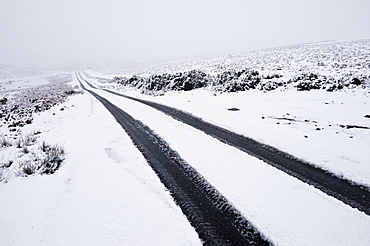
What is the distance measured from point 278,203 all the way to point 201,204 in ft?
3.48

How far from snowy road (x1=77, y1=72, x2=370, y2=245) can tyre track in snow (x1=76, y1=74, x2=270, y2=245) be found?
5.0 inches

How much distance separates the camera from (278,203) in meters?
2.61

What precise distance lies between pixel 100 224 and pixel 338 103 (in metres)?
9.15

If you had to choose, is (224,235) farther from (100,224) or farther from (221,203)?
(100,224)

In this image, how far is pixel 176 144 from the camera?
4.99 metres

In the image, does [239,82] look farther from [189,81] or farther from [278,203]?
[278,203]

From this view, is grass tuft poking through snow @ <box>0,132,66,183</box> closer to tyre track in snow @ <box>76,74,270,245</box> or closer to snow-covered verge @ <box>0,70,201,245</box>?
snow-covered verge @ <box>0,70,201,245</box>

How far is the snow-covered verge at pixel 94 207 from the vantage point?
2.21 metres

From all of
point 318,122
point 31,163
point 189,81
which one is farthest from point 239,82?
point 31,163

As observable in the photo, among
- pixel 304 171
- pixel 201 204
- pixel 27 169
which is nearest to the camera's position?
pixel 201 204

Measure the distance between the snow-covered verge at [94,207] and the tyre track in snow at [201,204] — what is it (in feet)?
0.47

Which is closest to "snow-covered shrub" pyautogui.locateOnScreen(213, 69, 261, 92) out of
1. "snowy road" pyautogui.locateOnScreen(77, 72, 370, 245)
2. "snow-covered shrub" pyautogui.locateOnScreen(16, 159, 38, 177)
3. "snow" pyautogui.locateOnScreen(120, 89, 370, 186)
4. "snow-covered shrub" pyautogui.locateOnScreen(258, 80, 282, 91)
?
"snow-covered shrub" pyautogui.locateOnScreen(258, 80, 282, 91)

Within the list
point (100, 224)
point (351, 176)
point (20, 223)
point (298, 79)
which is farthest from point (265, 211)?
point (298, 79)

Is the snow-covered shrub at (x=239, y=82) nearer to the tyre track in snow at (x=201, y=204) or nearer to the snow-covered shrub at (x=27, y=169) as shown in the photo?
the tyre track in snow at (x=201, y=204)
